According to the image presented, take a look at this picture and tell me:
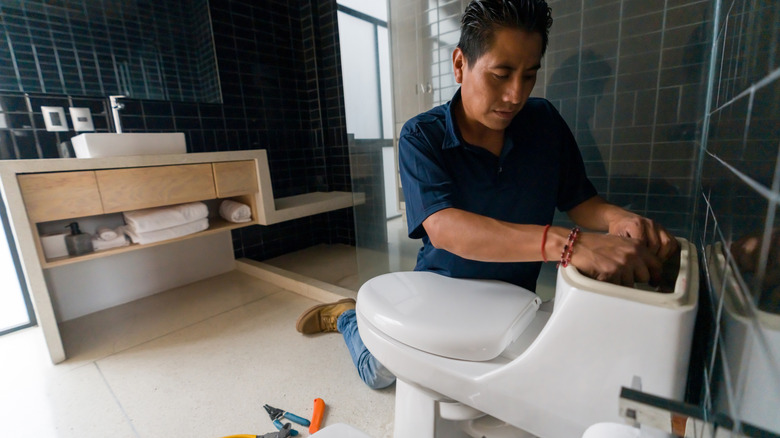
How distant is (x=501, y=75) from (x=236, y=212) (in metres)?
1.75

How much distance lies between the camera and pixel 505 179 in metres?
0.93

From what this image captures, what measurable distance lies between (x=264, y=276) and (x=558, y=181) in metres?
1.93

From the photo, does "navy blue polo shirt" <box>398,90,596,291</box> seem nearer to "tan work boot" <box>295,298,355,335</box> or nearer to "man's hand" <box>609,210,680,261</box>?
"man's hand" <box>609,210,680,261</box>

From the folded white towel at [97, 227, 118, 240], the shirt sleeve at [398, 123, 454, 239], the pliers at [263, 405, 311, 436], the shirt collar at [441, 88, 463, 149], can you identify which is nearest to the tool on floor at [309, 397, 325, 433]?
the pliers at [263, 405, 311, 436]

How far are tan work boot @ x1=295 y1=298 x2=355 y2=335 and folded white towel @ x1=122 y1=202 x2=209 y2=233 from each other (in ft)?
2.78

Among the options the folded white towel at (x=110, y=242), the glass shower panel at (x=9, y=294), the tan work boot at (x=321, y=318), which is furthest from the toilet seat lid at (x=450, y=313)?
the glass shower panel at (x=9, y=294)

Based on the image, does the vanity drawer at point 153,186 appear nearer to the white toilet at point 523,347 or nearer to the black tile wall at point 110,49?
the black tile wall at point 110,49

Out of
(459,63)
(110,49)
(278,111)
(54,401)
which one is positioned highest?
(110,49)

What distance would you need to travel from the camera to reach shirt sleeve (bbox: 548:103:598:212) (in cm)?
99

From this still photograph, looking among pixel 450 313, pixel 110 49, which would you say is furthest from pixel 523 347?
pixel 110 49

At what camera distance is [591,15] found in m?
1.33

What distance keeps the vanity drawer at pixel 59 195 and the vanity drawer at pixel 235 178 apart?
51 centimetres

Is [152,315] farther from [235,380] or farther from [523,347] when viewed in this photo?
[523,347]

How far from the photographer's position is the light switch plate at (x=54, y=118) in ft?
5.65
